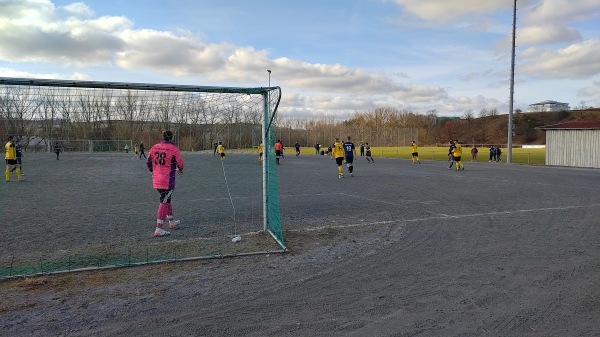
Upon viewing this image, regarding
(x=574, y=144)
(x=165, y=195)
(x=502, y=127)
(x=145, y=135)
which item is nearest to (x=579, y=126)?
(x=574, y=144)

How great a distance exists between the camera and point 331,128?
76.4 m

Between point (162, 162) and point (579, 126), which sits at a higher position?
point (579, 126)

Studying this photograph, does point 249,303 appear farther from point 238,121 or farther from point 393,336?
point 238,121

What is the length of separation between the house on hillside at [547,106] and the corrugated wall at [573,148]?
91.8 metres

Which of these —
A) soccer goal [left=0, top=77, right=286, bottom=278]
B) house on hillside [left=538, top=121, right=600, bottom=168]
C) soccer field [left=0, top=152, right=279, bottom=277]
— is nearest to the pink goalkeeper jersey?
soccer goal [left=0, top=77, right=286, bottom=278]

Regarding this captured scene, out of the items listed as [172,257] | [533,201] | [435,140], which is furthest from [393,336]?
[435,140]

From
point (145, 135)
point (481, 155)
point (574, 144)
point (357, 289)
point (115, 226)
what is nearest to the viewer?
point (357, 289)

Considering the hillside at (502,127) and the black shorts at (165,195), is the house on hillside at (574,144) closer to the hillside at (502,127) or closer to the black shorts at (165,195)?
the black shorts at (165,195)

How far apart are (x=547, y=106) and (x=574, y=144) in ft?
324

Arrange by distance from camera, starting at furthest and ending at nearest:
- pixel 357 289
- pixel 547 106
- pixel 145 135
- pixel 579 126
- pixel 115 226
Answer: pixel 547 106, pixel 579 126, pixel 145 135, pixel 115 226, pixel 357 289

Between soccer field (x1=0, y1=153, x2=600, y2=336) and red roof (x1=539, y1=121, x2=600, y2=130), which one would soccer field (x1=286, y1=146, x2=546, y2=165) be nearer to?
red roof (x1=539, y1=121, x2=600, y2=130)

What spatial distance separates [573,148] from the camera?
99.5ft

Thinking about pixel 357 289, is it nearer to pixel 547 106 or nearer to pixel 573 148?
pixel 573 148

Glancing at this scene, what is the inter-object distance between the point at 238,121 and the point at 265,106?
1.96 m
